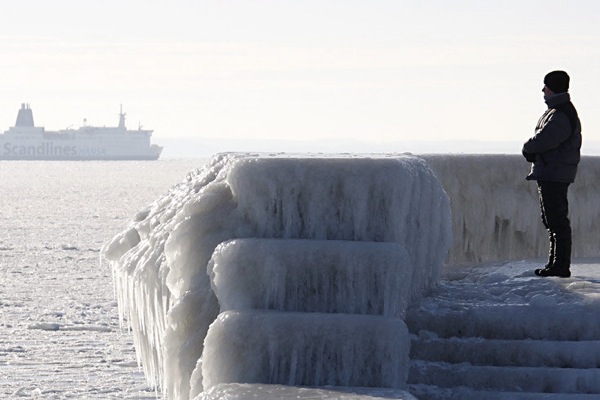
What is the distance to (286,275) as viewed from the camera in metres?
7.03

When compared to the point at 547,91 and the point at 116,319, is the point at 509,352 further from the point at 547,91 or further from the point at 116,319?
the point at 116,319

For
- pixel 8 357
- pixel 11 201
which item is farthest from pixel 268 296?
pixel 11 201

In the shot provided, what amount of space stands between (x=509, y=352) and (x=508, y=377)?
235 millimetres

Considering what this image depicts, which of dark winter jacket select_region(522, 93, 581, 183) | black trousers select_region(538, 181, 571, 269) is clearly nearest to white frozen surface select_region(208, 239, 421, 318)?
dark winter jacket select_region(522, 93, 581, 183)

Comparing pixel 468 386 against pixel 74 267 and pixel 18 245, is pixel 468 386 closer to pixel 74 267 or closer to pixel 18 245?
pixel 74 267

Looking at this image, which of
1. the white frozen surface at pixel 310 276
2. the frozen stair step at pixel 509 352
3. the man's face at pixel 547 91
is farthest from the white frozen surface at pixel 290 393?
the man's face at pixel 547 91

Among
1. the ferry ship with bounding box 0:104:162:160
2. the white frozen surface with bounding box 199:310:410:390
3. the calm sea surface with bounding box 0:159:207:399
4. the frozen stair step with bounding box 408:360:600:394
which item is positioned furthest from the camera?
the ferry ship with bounding box 0:104:162:160

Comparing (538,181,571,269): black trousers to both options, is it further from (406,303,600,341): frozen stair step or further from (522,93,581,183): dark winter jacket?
(406,303,600,341): frozen stair step

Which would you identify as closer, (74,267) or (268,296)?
(268,296)

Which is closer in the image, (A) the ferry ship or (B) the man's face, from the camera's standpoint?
(B) the man's face

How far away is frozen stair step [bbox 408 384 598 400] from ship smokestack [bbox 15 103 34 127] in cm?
18595

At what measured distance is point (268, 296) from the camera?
23.2 ft

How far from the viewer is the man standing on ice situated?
866cm

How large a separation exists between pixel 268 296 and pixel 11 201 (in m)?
62.5
